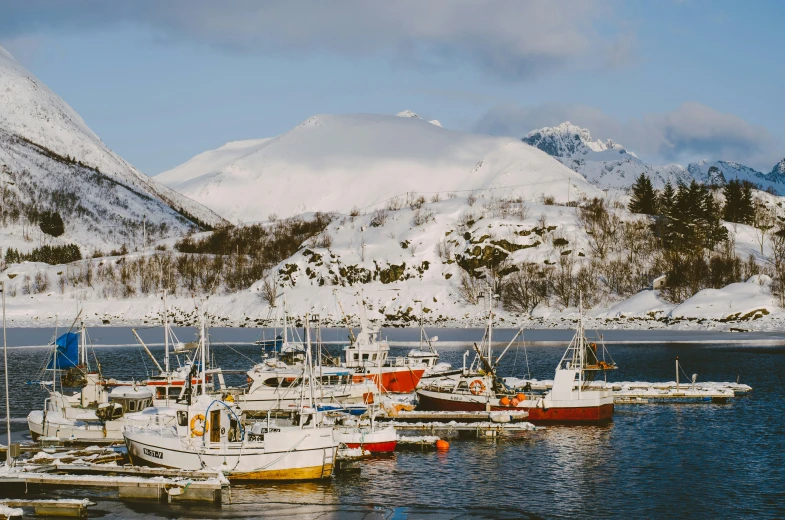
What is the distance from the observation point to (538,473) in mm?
48000

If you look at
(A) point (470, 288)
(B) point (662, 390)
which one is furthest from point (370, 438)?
(A) point (470, 288)

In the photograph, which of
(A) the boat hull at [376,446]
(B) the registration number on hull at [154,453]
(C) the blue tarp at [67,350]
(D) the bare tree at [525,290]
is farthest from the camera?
(D) the bare tree at [525,290]

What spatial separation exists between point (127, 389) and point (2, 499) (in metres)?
17.7

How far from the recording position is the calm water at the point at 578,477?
40.3 m

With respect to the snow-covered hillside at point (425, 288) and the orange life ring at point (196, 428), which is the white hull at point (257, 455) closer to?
the orange life ring at point (196, 428)

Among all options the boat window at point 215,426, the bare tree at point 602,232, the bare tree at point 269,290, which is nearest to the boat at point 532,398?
the boat window at point 215,426

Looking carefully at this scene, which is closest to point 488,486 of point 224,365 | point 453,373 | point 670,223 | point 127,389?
point 127,389

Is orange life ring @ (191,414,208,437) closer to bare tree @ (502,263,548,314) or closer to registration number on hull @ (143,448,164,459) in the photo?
registration number on hull @ (143,448,164,459)

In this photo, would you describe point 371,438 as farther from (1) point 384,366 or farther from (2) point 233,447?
(1) point 384,366

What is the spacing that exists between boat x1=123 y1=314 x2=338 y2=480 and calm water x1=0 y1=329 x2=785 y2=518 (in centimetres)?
96

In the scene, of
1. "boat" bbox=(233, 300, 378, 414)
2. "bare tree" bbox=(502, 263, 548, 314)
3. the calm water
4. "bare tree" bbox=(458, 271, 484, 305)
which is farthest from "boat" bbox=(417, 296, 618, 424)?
"bare tree" bbox=(458, 271, 484, 305)

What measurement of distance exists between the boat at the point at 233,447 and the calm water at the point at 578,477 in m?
0.96

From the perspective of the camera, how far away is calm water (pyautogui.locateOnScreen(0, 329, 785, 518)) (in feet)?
132

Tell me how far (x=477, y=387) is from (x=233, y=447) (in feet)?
90.3
